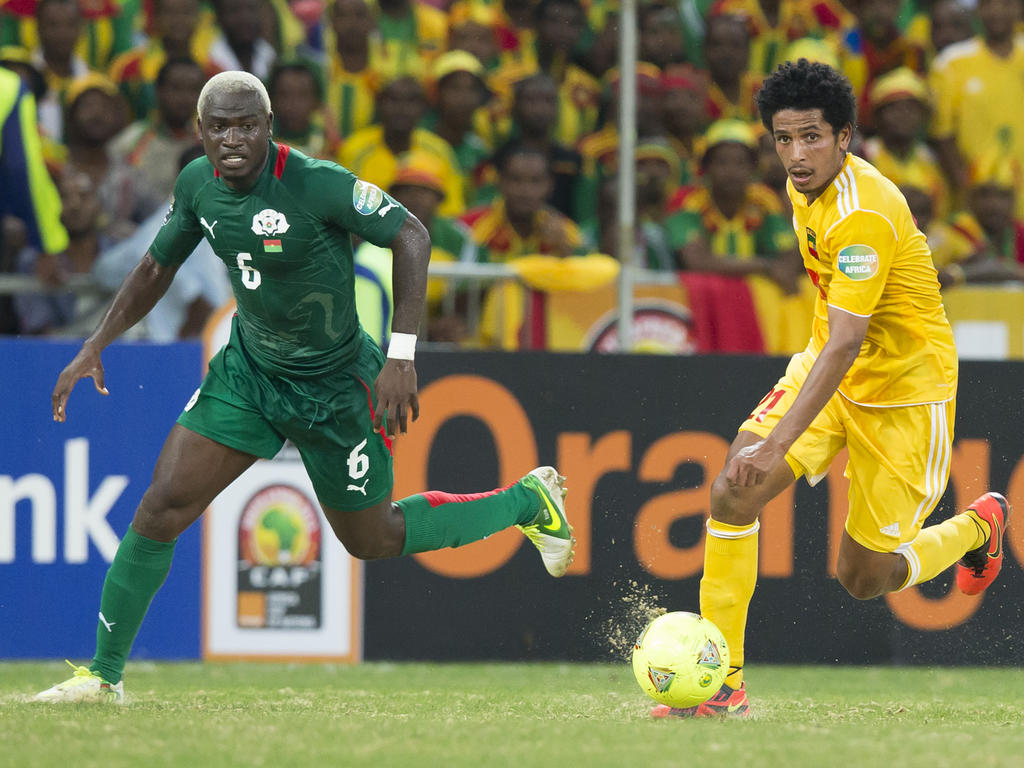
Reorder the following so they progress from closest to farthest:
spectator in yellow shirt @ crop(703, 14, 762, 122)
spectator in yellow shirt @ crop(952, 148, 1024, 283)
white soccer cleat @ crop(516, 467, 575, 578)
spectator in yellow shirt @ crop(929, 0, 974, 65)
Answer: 1. white soccer cleat @ crop(516, 467, 575, 578)
2. spectator in yellow shirt @ crop(952, 148, 1024, 283)
3. spectator in yellow shirt @ crop(703, 14, 762, 122)
4. spectator in yellow shirt @ crop(929, 0, 974, 65)

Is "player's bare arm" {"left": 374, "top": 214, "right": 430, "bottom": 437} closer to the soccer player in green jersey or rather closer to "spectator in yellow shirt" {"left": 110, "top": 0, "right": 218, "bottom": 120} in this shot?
the soccer player in green jersey

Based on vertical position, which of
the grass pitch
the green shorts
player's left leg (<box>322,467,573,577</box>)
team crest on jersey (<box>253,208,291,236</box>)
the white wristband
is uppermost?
team crest on jersey (<box>253,208,291,236</box>)

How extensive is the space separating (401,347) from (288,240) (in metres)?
0.64

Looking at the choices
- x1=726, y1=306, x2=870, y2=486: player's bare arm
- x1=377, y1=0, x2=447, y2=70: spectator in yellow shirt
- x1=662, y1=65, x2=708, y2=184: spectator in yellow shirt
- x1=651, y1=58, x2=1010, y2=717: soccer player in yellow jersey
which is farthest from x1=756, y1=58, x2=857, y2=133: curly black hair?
x1=377, y1=0, x2=447, y2=70: spectator in yellow shirt

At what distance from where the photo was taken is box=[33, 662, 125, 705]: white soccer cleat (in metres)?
5.80

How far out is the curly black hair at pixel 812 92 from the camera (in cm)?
554

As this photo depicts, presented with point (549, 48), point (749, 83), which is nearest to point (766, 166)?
point (749, 83)

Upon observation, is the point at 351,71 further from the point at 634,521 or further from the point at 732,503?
the point at 732,503

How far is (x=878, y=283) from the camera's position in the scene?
18.0 feet

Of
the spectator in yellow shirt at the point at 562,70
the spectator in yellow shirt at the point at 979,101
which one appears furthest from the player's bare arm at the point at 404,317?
the spectator in yellow shirt at the point at 979,101

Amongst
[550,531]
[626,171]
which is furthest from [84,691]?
[626,171]

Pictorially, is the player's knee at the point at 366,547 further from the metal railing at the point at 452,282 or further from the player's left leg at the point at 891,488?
the metal railing at the point at 452,282

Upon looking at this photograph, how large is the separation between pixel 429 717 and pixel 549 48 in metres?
6.40

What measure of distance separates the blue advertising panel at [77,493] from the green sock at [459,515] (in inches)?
80.2
